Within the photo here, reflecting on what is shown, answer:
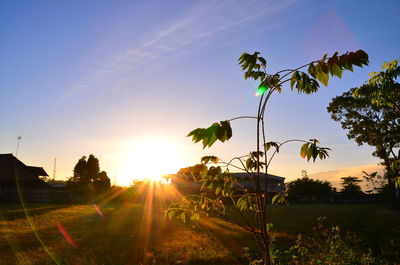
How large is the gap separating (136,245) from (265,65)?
8054 mm

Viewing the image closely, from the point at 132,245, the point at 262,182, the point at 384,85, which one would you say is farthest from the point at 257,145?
the point at 262,182

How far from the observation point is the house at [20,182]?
127ft

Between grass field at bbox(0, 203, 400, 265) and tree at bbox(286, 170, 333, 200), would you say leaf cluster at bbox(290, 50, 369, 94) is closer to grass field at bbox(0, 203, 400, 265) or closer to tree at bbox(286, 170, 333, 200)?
grass field at bbox(0, 203, 400, 265)

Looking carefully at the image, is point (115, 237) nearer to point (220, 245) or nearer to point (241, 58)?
point (220, 245)

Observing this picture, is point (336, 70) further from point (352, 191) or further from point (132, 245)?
point (352, 191)

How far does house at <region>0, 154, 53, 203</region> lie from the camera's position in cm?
3866

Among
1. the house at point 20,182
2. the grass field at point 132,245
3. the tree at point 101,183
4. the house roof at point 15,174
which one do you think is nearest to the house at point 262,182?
the grass field at point 132,245

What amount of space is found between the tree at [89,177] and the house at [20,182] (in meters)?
6.02

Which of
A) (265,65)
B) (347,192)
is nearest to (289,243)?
(265,65)

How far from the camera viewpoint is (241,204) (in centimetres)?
283

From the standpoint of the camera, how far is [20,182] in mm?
40219

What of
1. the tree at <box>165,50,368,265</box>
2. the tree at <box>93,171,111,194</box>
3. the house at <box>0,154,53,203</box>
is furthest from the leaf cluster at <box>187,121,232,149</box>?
the tree at <box>93,171,111,194</box>

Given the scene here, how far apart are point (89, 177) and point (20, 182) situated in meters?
11.3

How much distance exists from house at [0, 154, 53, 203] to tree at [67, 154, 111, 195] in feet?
19.8
